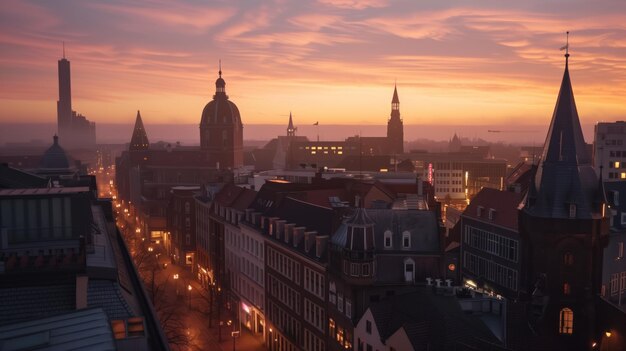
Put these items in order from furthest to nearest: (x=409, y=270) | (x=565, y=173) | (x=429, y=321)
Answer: (x=565, y=173) < (x=409, y=270) < (x=429, y=321)

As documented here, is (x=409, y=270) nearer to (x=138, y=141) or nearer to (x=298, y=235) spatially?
(x=298, y=235)

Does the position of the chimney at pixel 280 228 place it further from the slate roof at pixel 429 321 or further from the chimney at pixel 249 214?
the slate roof at pixel 429 321

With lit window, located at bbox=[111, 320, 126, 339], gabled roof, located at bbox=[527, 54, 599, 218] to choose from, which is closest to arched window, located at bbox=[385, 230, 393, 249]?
gabled roof, located at bbox=[527, 54, 599, 218]

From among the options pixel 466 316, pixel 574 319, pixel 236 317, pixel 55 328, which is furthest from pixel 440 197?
pixel 55 328

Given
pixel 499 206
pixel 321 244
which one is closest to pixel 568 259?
pixel 321 244

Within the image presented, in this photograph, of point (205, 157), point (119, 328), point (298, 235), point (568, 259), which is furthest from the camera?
point (205, 157)

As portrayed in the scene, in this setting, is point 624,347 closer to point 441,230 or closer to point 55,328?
point 441,230

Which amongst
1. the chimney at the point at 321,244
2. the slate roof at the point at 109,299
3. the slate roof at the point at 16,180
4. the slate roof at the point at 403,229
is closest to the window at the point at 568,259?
the slate roof at the point at 403,229
